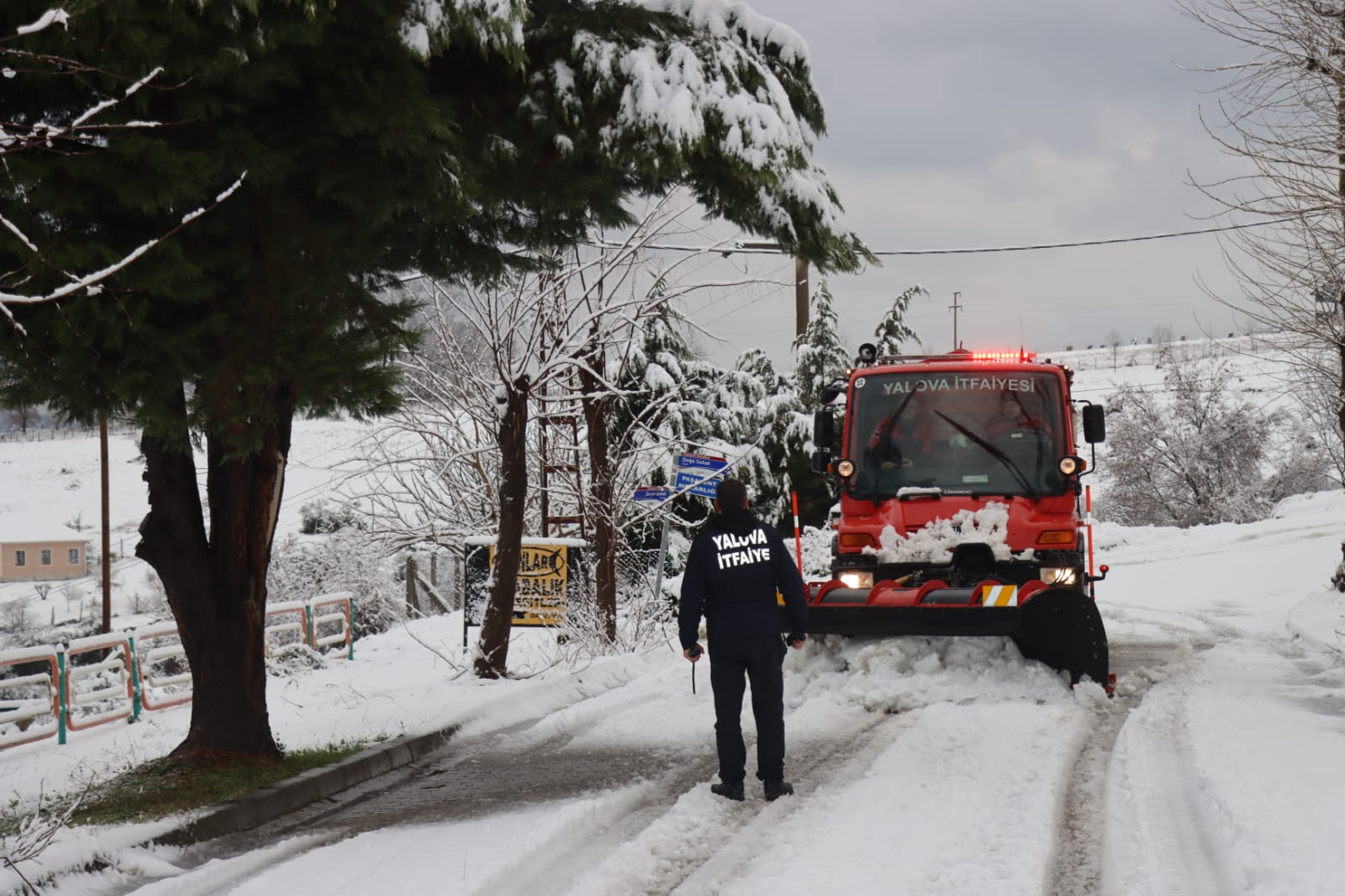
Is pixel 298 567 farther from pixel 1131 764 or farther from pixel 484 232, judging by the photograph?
pixel 1131 764

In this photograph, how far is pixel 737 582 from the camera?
23.9 feet

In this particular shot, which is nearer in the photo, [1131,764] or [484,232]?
[1131,764]

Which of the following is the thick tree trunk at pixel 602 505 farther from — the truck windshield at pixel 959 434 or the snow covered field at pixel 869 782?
the truck windshield at pixel 959 434

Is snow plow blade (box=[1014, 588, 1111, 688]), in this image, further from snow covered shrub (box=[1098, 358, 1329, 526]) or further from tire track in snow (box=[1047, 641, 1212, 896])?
snow covered shrub (box=[1098, 358, 1329, 526])

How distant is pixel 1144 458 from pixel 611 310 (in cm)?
3315

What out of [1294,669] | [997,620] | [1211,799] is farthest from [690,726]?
[1294,669]

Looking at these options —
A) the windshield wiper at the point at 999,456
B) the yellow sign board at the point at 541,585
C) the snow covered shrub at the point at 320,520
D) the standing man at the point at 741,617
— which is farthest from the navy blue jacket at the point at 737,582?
the snow covered shrub at the point at 320,520

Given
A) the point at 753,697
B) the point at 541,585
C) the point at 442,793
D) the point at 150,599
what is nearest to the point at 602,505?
the point at 541,585

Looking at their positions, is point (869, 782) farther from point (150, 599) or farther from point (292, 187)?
point (150, 599)

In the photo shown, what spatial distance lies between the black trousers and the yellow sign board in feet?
21.3

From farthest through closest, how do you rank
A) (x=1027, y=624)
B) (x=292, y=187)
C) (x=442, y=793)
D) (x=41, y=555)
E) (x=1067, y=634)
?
1. (x=41, y=555)
2. (x=1067, y=634)
3. (x=1027, y=624)
4. (x=442, y=793)
5. (x=292, y=187)

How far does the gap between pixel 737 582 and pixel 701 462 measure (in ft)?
28.3

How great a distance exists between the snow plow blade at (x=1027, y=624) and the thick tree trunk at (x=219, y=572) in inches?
178

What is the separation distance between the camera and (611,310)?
14641mm
